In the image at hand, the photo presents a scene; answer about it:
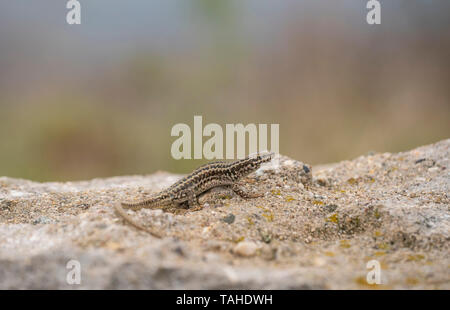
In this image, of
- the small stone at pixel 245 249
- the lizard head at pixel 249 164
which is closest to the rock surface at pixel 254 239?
the small stone at pixel 245 249

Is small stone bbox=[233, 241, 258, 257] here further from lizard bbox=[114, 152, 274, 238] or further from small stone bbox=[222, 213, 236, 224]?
lizard bbox=[114, 152, 274, 238]

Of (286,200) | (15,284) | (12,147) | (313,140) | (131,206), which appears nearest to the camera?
(15,284)

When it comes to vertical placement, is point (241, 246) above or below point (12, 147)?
below
